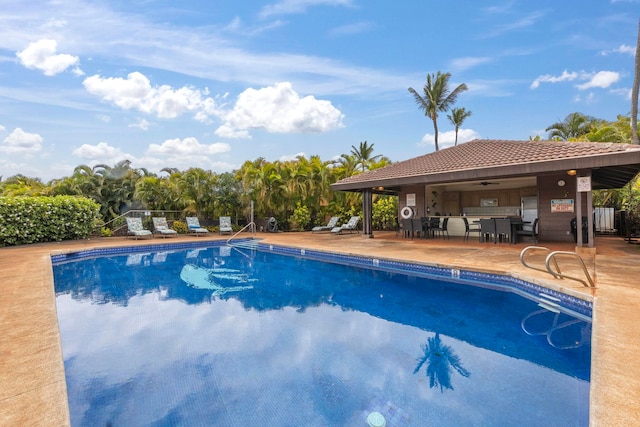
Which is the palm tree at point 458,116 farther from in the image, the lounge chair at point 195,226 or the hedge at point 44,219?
the hedge at point 44,219

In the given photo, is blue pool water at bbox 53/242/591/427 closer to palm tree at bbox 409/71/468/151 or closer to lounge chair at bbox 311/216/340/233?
lounge chair at bbox 311/216/340/233

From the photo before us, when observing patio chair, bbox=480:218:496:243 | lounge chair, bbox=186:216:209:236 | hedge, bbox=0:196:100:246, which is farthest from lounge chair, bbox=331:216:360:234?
hedge, bbox=0:196:100:246

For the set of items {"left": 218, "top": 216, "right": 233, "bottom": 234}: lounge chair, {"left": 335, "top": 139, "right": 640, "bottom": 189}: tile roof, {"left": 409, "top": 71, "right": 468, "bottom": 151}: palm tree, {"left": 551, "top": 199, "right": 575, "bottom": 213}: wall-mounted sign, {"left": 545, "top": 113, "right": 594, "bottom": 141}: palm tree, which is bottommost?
{"left": 218, "top": 216, "right": 233, "bottom": 234}: lounge chair

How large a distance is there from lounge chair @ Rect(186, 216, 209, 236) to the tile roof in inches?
269

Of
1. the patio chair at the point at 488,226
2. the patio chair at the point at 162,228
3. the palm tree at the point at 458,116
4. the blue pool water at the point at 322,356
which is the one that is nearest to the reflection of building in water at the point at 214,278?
the blue pool water at the point at 322,356

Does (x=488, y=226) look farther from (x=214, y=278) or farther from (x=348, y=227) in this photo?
(x=214, y=278)

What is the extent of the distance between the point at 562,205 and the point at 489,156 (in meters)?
2.78

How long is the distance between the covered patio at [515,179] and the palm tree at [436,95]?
13.7 m

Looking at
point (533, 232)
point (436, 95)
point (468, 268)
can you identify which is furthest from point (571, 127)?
point (468, 268)

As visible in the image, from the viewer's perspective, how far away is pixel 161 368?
3.59 metres

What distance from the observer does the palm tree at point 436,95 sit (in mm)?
26341

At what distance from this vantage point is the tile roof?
846 centimetres

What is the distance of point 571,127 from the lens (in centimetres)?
2223

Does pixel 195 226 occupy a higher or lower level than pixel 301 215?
lower
